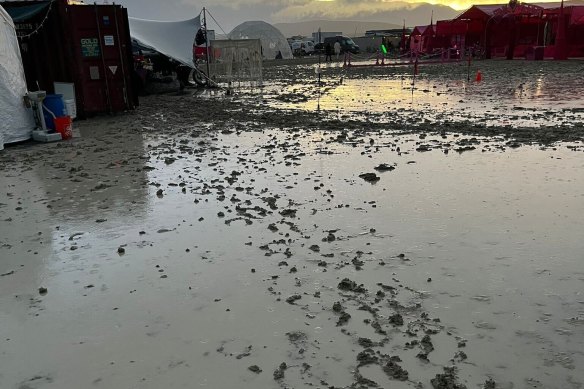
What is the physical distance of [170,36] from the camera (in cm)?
1872

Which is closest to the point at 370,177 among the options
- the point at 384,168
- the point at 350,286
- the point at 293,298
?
the point at 384,168

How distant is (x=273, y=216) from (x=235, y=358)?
2.29 m

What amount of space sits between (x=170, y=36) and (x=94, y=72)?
22.8 ft

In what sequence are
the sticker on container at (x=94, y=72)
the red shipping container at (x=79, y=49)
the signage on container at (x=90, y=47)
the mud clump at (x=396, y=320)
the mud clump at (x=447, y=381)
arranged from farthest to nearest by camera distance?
the sticker on container at (x=94, y=72), the signage on container at (x=90, y=47), the red shipping container at (x=79, y=49), the mud clump at (x=396, y=320), the mud clump at (x=447, y=381)

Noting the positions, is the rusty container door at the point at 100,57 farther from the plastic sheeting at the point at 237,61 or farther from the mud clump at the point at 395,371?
the mud clump at the point at 395,371

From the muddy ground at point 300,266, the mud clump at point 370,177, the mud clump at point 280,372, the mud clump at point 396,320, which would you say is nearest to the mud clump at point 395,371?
the muddy ground at point 300,266

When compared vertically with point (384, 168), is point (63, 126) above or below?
above

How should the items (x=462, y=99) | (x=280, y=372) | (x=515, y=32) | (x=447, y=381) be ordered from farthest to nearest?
1. (x=515, y=32)
2. (x=462, y=99)
3. (x=280, y=372)
4. (x=447, y=381)

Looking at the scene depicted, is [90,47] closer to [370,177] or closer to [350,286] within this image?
[370,177]

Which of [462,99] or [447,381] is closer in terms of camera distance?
[447,381]

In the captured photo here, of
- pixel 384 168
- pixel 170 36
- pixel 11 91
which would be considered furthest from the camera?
pixel 170 36

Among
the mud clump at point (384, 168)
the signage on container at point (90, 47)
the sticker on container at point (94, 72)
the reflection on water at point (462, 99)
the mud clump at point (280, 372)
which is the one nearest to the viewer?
the mud clump at point (280, 372)

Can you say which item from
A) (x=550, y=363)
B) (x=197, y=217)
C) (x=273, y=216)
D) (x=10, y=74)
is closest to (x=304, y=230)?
(x=273, y=216)

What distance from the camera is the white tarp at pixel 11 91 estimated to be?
9078 mm
